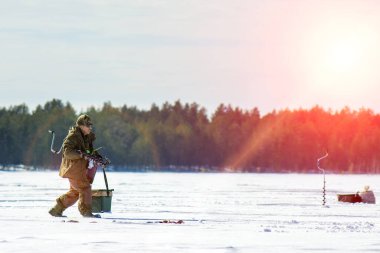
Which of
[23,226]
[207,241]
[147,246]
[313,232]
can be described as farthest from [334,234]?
[23,226]

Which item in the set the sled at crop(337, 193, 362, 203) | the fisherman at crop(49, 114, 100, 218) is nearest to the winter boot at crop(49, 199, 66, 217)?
the fisherman at crop(49, 114, 100, 218)

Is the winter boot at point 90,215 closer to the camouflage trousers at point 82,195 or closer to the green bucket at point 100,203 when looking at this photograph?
the camouflage trousers at point 82,195

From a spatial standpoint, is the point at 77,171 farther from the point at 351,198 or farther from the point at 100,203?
the point at 351,198

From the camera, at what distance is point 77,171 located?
21.2 metres

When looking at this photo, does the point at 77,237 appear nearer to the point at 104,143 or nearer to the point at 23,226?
the point at 23,226

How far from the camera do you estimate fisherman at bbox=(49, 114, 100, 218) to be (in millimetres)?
21156

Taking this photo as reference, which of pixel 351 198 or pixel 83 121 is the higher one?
pixel 83 121

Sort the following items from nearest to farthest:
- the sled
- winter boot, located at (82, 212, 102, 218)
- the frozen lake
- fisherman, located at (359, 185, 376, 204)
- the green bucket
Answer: the frozen lake → winter boot, located at (82, 212, 102, 218) → the green bucket → fisherman, located at (359, 185, 376, 204) → the sled

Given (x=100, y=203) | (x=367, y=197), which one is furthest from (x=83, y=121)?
(x=367, y=197)

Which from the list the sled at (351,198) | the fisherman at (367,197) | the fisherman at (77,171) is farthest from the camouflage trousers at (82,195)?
the fisherman at (367,197)

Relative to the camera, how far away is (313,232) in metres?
17.3

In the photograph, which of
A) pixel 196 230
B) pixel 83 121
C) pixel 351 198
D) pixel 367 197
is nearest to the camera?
pixel 196 230

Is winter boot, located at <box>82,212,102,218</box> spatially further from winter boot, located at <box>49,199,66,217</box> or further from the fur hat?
the fur hat

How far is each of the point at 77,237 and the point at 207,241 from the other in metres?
2.03
